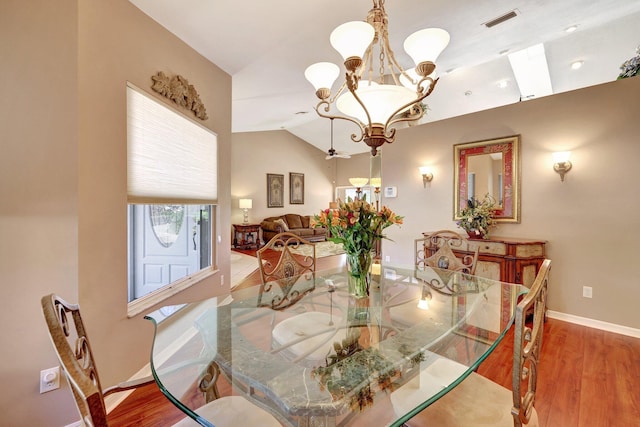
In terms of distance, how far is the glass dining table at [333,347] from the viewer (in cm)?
95

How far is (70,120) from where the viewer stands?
5.00 ft

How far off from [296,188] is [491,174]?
22.5 ft

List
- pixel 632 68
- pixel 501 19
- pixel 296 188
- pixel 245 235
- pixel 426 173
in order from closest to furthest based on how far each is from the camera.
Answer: pixel 501 19, pixel 632 68, pixel 426 173, pixel 245 235, pixel 296 188

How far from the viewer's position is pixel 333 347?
128cm

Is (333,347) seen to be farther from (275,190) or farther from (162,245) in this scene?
(275,190)

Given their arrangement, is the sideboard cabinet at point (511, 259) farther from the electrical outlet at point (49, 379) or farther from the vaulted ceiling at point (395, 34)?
the electrical outlet at point (49, 379)

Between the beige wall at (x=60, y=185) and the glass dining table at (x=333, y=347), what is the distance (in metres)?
0.61

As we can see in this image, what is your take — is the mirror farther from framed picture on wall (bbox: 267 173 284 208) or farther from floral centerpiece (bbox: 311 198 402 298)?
framed picture on wall (bbox: 267 173 284 208)

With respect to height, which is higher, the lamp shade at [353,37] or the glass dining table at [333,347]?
the lamp shade at [353,37]

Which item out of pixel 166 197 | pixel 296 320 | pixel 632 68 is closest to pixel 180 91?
pixel 166 197

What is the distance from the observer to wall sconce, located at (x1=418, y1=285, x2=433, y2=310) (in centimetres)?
174

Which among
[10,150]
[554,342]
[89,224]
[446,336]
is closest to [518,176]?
[554,342]

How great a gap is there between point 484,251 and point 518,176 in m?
1.06

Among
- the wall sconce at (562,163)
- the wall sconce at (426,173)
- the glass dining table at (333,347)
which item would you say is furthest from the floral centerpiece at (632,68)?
the glass dining table at (333,347)
